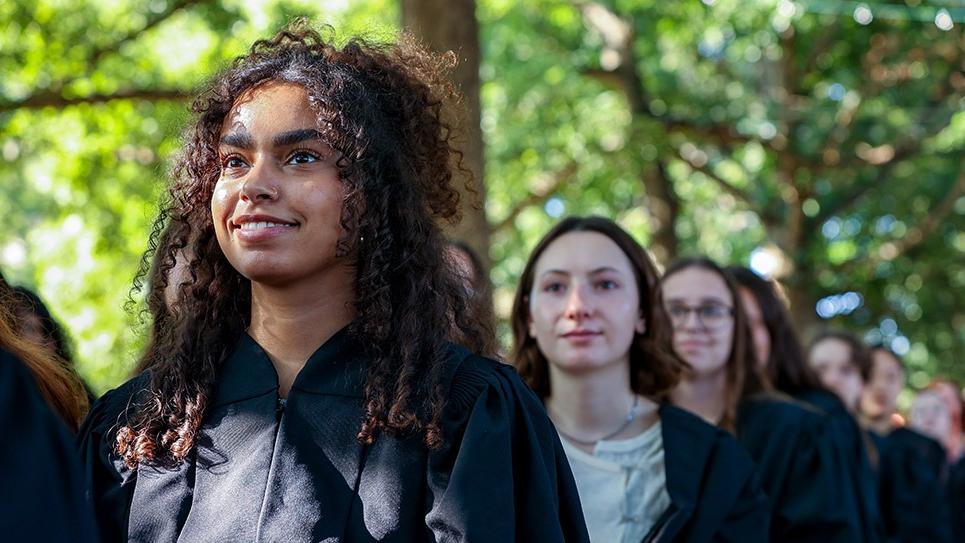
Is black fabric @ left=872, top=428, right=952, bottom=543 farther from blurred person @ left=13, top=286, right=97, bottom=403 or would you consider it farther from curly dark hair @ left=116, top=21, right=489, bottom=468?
curly dark hair @ left=116, top=21, right=489, bottom=468

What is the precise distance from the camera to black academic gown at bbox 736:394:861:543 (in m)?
5.91

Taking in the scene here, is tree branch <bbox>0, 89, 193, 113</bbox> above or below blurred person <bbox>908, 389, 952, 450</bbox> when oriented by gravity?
above

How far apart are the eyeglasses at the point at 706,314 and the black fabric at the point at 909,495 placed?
3.33 metres

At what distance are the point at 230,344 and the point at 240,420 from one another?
27cm

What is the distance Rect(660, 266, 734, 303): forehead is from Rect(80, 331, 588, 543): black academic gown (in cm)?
297

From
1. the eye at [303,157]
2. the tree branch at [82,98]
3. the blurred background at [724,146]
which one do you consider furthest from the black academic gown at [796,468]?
the blurred background at [724,146]

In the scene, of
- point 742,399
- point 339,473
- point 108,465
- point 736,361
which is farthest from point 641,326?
point 108,465

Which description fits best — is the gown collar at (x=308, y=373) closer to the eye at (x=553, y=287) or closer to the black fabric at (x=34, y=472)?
the black fabric at (x=34, y=472)

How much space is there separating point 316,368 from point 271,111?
615 millimetres

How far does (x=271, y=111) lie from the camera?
350 centimetres

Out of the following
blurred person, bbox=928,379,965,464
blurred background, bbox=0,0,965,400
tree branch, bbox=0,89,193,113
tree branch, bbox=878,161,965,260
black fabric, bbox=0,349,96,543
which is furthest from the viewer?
tree branch, bbox=878,161,965,260

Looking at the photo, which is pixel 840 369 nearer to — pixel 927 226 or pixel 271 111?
pixel 271 111

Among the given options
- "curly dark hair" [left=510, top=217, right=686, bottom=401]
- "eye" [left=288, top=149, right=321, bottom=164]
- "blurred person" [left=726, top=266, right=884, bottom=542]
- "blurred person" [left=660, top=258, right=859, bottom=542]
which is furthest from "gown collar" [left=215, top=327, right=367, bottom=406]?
"blurred person" [left=726, top=266, right=884, bottom=542]

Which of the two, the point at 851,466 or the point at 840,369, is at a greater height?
the point at 840,369
